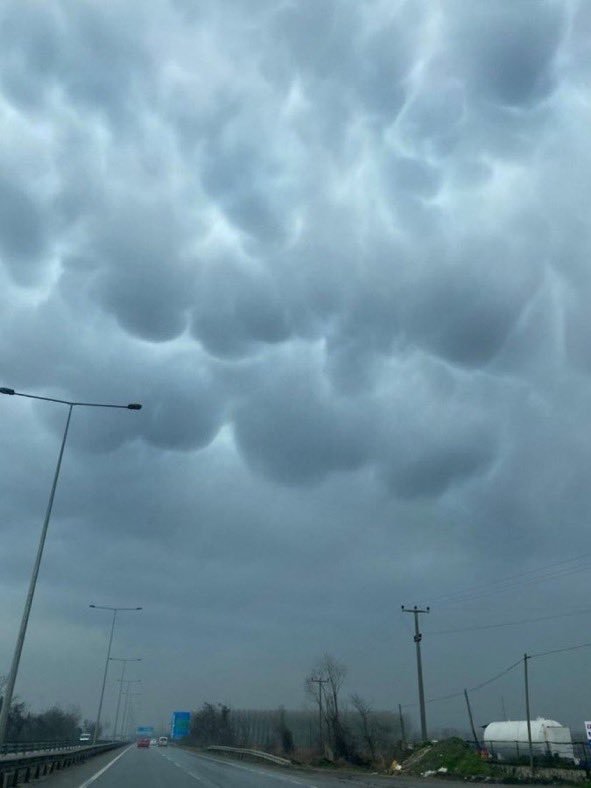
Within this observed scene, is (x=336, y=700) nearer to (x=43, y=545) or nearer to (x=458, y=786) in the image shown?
(x=458, y=786)

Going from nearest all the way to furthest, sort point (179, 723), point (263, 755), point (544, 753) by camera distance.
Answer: point (544, 753)
point (263, 755)
point (179, 723)

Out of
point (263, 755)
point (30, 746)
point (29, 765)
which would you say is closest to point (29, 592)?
point (29, 765)

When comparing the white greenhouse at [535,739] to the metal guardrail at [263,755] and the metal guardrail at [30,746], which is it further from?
the metal guardrail at [30,746]

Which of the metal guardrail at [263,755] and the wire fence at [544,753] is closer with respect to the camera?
the wire fence at [544,753]

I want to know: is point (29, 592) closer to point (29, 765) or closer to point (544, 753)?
point (29, 765)

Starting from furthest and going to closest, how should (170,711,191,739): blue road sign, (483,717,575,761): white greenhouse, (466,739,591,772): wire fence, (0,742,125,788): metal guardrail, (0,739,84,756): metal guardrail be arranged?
(170,711,191,739): blue road sign, (483,717,575,761): white greenhouse, (0,739,84,756): metal guardrail, (466,739,591,772): wire fence, (0,742,125,788): metal guardrail

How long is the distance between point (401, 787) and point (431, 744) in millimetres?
29215

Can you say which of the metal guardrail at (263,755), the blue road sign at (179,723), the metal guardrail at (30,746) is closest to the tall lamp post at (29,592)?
the metal guardrail at (30,746)

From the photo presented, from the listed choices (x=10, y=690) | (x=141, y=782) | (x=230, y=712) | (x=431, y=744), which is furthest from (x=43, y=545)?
(x=230, y=712)

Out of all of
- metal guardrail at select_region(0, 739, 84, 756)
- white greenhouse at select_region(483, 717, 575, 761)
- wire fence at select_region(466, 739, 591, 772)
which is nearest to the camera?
wire fence at select_region(466, 739, 591, 772)

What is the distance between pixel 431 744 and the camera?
209ft

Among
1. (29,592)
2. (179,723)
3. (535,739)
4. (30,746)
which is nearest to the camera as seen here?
(29,592)

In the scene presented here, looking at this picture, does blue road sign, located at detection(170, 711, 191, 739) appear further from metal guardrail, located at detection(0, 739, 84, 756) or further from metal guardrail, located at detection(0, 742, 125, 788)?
metal guardrail, located at detection(0, 742, 125, 788)

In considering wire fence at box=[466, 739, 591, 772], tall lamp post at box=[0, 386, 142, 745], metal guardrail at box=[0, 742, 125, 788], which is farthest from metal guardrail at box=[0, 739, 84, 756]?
wire fence at box=[466, 739, 591, 772]
